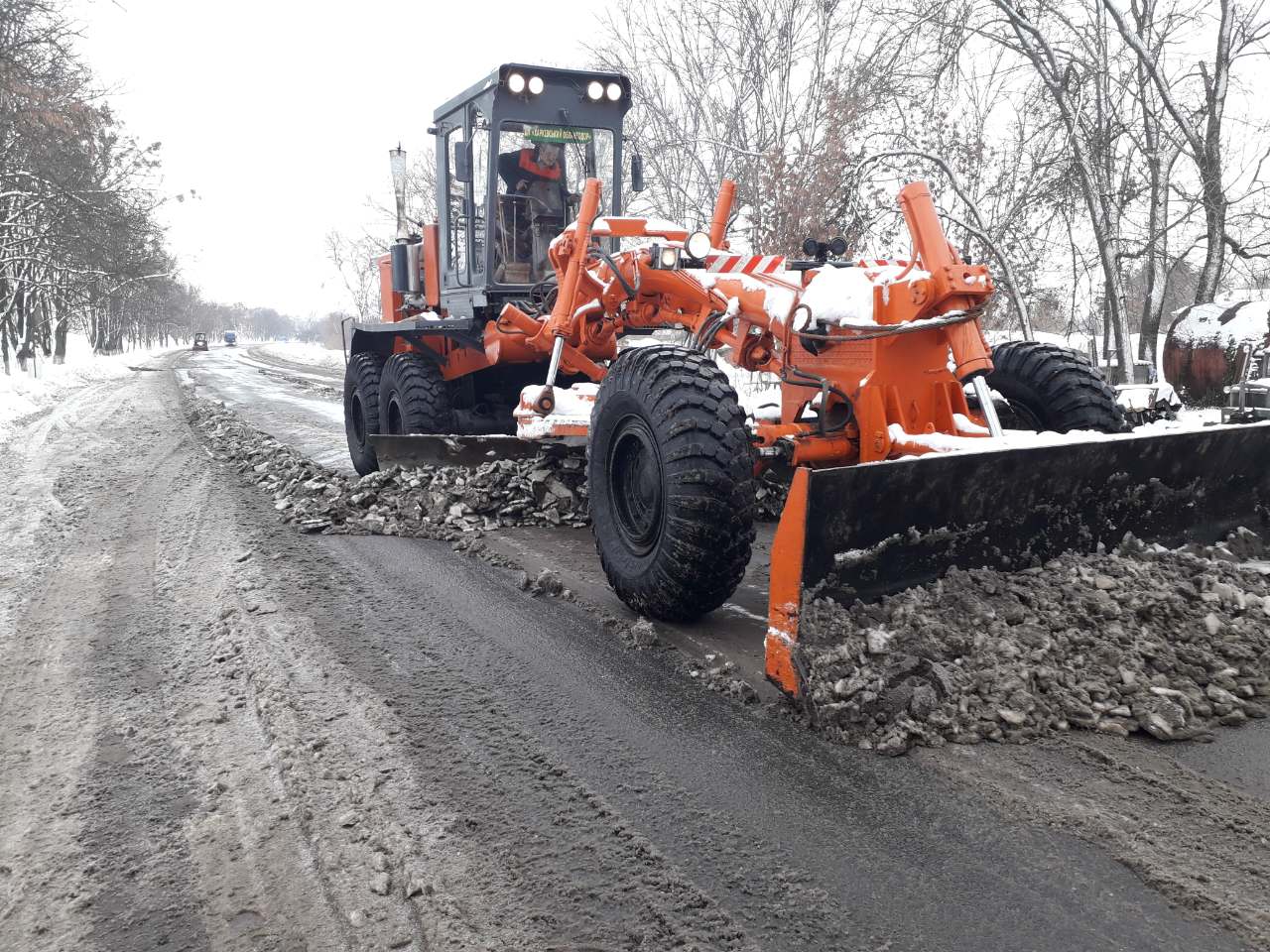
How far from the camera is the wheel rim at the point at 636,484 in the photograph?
4.02 m

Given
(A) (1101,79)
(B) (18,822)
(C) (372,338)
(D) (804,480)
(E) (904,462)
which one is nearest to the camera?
(B) (18,822)

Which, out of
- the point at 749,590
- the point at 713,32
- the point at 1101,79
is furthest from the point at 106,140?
the point at 749,590

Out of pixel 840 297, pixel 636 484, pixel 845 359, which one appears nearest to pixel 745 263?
pixel 840 297

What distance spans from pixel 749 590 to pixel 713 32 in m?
15.4

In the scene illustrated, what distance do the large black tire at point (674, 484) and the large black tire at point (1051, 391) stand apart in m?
1.93

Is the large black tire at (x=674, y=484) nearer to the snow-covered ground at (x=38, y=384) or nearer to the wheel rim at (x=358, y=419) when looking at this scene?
the wheel rim at (x=358, y=419)

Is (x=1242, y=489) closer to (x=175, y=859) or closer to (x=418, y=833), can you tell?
(x=418, y=833)

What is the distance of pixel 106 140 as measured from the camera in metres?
24.0

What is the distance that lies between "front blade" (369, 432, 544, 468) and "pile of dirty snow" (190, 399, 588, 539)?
0.06m

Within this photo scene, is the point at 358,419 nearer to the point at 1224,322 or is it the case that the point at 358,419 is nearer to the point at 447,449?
the point at 447,449

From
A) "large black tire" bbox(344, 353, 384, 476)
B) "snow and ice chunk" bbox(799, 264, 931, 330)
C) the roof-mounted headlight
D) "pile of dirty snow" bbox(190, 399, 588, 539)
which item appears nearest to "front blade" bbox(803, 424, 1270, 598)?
"snow and ice chunk" bbox(799, 264, 931, 330)

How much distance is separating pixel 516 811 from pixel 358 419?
291 inches

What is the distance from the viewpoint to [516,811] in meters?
2.54

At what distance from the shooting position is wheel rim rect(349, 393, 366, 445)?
9055mm
